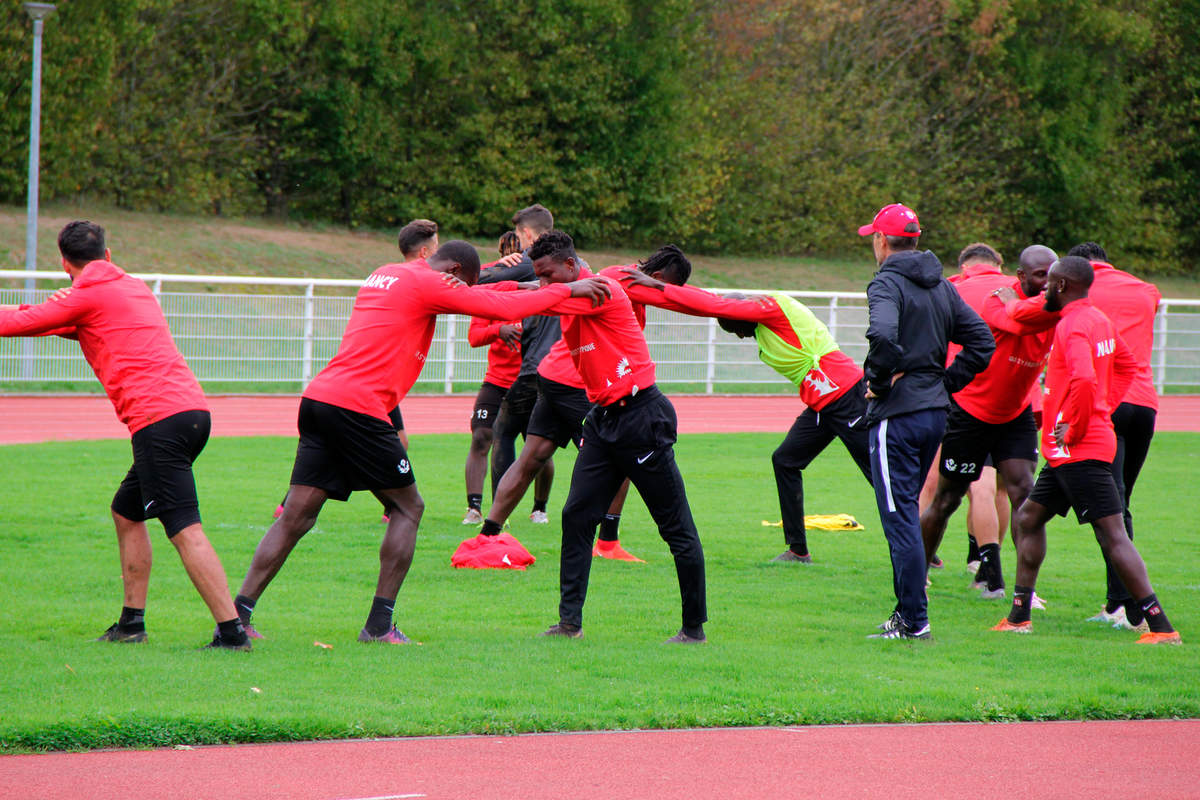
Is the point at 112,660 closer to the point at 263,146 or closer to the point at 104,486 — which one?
the point at 104,486

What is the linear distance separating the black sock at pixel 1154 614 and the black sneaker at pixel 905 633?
3.62 feet

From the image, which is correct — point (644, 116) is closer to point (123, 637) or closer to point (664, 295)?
point (664, 295)

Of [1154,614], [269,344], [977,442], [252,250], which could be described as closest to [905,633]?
[1154,614]

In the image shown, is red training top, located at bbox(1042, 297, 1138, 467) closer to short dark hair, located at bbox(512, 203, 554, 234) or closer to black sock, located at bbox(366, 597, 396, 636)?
black sock, located at bbox(366, 597, 396, 636)

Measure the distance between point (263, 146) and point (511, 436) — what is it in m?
30.7

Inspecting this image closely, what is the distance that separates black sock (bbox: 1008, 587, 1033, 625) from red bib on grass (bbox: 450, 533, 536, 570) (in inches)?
124

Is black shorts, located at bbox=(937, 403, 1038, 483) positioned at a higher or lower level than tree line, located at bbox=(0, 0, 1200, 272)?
lower

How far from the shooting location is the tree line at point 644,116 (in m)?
36.1

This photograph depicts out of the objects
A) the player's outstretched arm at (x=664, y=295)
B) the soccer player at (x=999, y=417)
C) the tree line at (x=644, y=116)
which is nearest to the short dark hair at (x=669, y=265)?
the player's outstretched arm at (x=664, y=295)

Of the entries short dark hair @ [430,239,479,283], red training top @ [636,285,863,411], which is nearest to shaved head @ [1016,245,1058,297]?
red training top @ [636,285,863,411]

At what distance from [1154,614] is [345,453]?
4229 millimetres

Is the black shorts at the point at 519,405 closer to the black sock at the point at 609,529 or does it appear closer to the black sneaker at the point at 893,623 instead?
the black sock at the point at 609,529

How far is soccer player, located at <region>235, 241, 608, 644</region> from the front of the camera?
21.6 ft

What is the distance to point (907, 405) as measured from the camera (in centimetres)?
696
